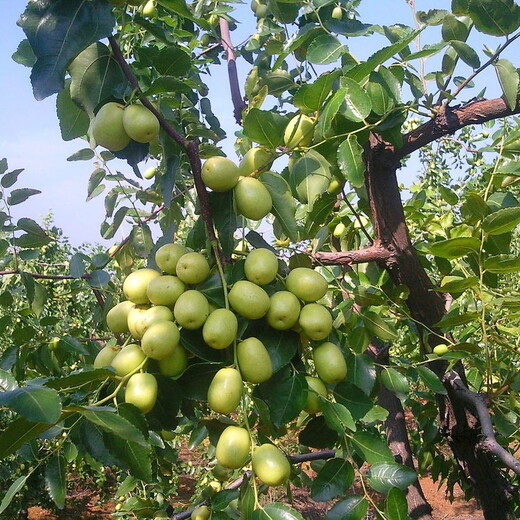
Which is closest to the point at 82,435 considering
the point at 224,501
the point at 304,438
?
the point at 224,501

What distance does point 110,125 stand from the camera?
3.42 ft

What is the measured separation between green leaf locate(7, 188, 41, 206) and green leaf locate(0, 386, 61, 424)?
1601 millimetres

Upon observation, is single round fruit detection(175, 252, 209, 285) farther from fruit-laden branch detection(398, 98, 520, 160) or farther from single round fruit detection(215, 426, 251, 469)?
fruit-laden branch detection(398, 98, 520, 160)

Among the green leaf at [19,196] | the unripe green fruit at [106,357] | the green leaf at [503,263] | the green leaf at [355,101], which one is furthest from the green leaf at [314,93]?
the green leaf at [19,196]

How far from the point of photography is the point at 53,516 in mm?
7355

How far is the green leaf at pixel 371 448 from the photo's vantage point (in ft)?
3.79

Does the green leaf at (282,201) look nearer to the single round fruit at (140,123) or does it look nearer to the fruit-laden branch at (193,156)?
the fruit-laden branch at (193,156)

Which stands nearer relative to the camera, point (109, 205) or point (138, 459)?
point (138, 459)

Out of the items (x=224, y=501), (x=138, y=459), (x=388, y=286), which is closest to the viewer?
(x=138, y=459)

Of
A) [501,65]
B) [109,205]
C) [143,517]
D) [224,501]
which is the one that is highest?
A: [109,205]

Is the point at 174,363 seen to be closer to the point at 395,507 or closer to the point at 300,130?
the point at 395,507

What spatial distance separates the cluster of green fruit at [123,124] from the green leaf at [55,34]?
134 mm

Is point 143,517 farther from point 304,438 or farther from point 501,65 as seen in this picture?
point 501,65

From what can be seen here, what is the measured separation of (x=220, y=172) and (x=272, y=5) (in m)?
0.93
